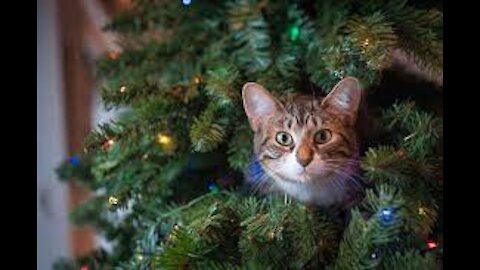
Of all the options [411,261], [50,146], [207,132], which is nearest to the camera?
[411,261]

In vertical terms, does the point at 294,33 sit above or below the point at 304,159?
above

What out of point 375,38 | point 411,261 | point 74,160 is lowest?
point 411,261

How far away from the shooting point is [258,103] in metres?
0.59

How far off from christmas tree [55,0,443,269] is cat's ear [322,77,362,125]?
0.05 ft

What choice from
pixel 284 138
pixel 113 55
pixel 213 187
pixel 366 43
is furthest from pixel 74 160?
pixel 366 43

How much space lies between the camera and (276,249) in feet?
1.68

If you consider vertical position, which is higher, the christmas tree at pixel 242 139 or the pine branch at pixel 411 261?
the christmas tree at pixel 242 139

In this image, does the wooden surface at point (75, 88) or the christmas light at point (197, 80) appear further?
the wooden surface at point (75, 88)

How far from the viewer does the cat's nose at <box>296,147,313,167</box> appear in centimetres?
56

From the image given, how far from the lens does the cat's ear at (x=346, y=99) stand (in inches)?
22.0

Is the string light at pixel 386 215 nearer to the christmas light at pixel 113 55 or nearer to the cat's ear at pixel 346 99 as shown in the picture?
the cat's ear at pixel 346 99

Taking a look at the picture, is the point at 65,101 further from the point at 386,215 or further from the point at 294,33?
the point at 386,215

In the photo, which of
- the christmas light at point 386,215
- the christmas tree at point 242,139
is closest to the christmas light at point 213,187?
the christmas tree at point 242,139

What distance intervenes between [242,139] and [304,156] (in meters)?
0.09
